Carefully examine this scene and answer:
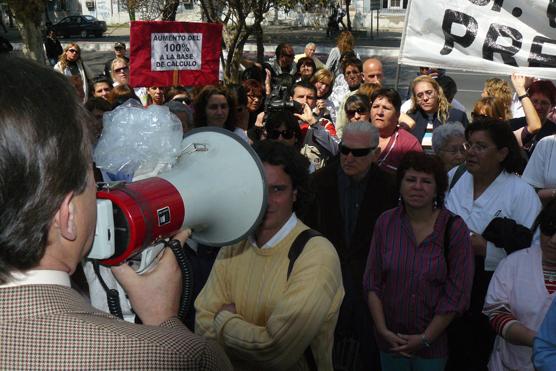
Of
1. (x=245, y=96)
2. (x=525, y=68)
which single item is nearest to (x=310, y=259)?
(x=525, y=68)

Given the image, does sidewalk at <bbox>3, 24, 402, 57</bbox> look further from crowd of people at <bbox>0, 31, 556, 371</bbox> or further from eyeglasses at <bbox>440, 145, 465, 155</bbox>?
crowd of people at <bbox>0, 31, 556, 371</bbox>

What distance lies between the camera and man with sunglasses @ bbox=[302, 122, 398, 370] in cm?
362

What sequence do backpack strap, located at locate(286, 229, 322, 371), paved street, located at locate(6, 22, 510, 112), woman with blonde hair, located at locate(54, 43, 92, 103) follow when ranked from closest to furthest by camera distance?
backpack strap, located at locate(286, 229, 322, 371)
woman with blonde hair, located at locate(54, 43, 92, 103)
paved street, located at locate(6, 22, 510, 112)

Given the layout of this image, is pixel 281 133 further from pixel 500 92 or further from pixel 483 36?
pixel 500 92

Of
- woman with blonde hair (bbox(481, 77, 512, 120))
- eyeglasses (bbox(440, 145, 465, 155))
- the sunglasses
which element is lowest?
eyeglasses (bbox(440, 145, 465, 155))

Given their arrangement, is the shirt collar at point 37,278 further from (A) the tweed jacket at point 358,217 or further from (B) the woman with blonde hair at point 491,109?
(B) the woman with blonde hair at point 491,109

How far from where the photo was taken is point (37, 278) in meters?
1.16

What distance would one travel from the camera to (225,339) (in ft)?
7.57

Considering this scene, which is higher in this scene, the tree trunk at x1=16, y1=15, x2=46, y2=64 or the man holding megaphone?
the man holding megaphone

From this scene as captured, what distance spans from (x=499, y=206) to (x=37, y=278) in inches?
115

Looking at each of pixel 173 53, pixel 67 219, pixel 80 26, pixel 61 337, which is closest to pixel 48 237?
pixel 67 219

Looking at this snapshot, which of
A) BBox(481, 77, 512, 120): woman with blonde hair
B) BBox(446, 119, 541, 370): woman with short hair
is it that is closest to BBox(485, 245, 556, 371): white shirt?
BBox(446, 119, 541, 370): woman with short hair

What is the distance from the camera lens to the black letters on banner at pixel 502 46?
4.51m

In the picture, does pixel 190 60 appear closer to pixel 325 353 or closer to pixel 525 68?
pixel 525 68
